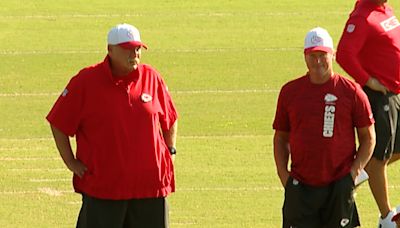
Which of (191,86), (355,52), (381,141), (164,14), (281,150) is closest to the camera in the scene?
(281,150)

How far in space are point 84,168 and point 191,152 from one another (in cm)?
515

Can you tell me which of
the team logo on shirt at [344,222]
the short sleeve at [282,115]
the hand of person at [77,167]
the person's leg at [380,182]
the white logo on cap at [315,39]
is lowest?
the person's leg at [380,182]

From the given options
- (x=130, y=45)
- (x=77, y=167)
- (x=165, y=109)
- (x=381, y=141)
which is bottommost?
(x=381, y=141)

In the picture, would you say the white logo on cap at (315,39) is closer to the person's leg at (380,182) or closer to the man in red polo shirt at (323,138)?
the man in red polo shirt at (323,138)

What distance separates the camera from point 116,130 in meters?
9.43

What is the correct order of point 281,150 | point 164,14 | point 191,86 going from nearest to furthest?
point 281,150
point 191,86
point 164,14

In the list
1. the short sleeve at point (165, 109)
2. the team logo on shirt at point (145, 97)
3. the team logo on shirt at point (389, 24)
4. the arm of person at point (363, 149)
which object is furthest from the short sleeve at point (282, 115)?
the team logo on shirt at point (389, 24)

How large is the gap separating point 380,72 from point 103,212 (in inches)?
120

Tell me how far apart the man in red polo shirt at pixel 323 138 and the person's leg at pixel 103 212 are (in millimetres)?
1136

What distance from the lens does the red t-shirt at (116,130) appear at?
9.44 m

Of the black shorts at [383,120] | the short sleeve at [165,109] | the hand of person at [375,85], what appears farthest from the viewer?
the black shorts at [383,120]

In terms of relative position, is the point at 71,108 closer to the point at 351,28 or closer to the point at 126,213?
the point at 126,213

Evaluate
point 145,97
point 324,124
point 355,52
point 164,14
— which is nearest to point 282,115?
point 324,124

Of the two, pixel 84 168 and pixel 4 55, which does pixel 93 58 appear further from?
pixel 84 168
